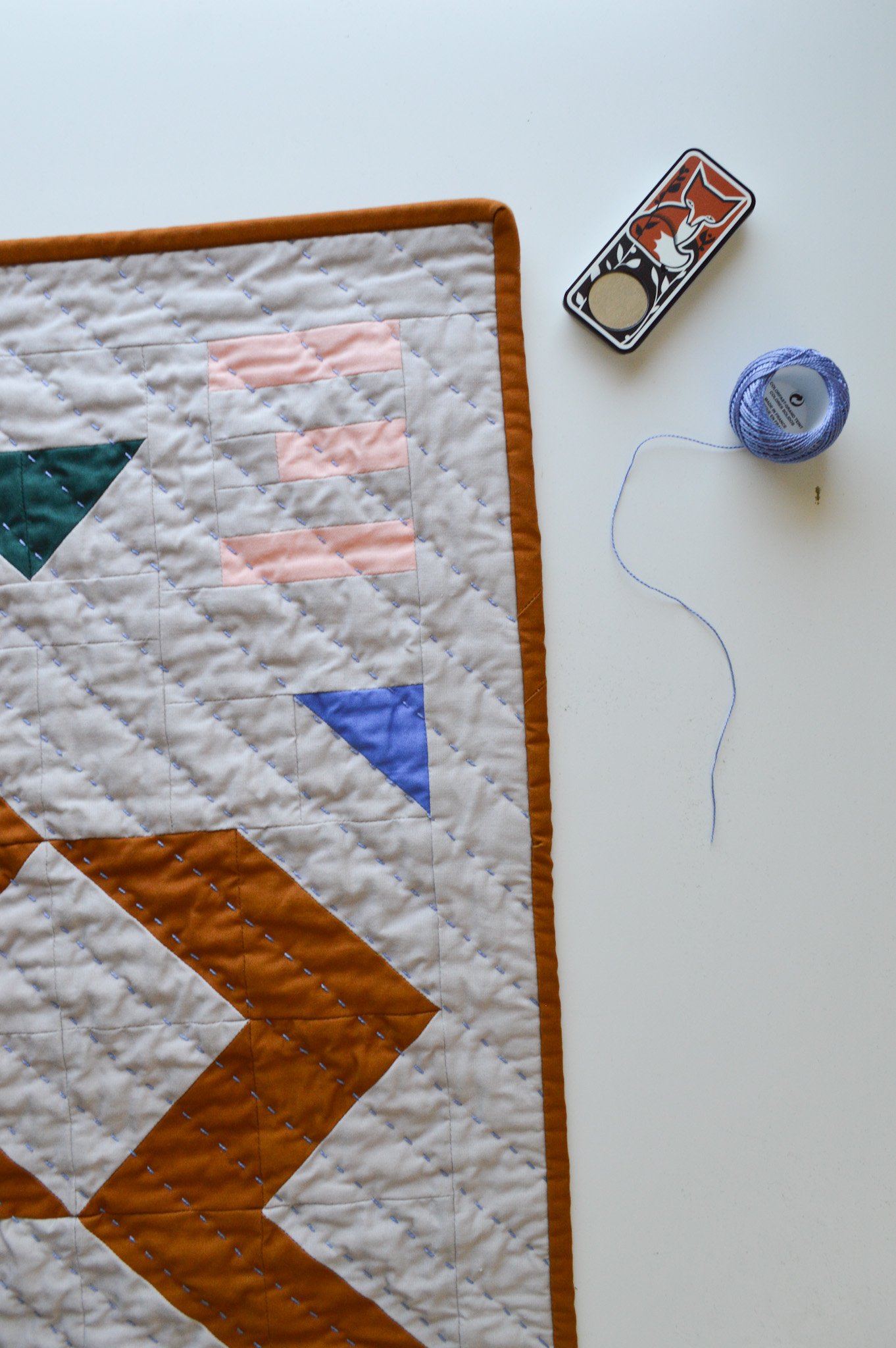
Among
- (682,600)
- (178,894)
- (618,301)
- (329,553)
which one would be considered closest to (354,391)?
(329,553)

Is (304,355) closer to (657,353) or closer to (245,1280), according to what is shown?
(657,353)

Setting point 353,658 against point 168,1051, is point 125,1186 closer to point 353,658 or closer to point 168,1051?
point 168,1051

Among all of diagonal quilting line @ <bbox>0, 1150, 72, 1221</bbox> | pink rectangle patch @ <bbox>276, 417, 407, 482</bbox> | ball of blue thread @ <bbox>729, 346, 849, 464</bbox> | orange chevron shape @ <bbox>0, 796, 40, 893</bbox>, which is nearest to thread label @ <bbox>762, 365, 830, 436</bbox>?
ball of blue thread @ <bbox>729, 346, 849, 464</bbox>

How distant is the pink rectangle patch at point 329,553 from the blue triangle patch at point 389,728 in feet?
0.40

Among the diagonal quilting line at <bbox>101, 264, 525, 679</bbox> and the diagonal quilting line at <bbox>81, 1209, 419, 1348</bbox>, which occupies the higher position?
the diagonal quilting line at <bbox>101, 264, 525, 679</bbox>

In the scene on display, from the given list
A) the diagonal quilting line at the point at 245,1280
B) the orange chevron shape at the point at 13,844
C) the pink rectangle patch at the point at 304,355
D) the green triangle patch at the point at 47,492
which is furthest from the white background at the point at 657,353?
the orange chevron shape at the point at 13,844

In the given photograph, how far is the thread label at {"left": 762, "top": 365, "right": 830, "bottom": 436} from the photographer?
80cm

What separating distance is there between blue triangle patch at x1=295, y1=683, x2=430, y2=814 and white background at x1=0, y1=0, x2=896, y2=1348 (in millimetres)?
Answer: 140

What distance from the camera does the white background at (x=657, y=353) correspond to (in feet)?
2.69

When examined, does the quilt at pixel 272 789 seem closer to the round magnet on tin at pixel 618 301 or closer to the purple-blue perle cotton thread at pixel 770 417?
the round magnet on tin at pixel 618 301

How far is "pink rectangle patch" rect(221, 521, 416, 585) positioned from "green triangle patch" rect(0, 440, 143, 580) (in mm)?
161

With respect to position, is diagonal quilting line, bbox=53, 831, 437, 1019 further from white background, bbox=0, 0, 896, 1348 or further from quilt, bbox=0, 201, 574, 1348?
white background, bbox=0, 0, 896, 1348

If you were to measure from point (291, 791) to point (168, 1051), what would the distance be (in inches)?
11.2

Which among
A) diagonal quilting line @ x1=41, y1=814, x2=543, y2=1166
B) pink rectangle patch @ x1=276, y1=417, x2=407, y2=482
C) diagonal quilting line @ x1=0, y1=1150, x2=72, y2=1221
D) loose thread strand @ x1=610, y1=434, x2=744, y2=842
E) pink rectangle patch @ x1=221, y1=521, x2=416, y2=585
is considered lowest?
diagonal quilting line @ x1=0, y1=1150, x2=72, y2=1221
